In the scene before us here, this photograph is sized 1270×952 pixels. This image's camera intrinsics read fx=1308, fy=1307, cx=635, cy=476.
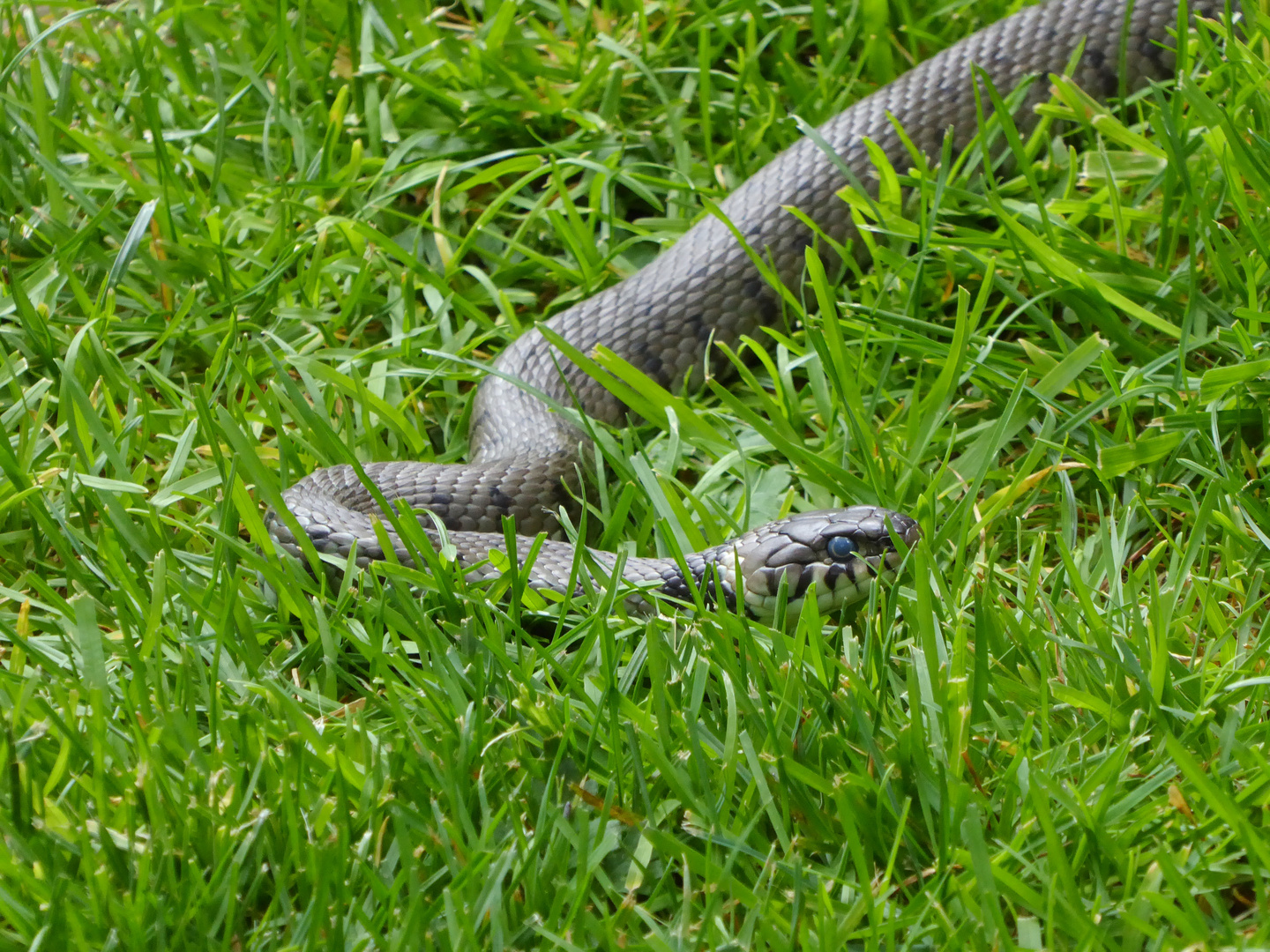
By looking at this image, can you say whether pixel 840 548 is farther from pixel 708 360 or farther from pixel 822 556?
pixel 708 360

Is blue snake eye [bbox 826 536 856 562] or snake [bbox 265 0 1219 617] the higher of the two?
snake [bbox 265 0 1219 617]

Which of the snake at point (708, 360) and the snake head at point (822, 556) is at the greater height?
the snake at point (708, 360)

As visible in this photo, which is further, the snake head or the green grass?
the snake head

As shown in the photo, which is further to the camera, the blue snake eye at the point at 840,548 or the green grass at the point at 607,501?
the blue snake eye at the point at 840,548

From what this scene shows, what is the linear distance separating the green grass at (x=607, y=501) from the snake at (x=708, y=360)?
0.14 m

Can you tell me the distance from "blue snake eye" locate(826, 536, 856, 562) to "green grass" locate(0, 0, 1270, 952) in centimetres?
17

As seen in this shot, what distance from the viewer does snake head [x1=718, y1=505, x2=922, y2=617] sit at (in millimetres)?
3398

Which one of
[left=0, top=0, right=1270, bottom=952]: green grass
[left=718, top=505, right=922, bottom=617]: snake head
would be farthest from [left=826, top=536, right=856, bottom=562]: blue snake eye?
[left=0, top=0, right=1270, bottom=952]: green grass

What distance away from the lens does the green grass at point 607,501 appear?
8.20 feet

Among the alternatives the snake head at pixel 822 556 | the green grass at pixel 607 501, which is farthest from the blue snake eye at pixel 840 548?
the green grass at pixel 607 501

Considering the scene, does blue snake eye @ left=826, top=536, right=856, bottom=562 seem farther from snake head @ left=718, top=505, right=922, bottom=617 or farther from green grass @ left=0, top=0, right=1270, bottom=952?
green grass @ left=0, top=0, right=1270, bottom=952

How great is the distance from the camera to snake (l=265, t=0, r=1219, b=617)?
3.44 meters

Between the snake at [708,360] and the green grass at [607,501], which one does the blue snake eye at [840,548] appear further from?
the green grass at [607,501]

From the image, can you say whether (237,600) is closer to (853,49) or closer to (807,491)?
(807,491)
